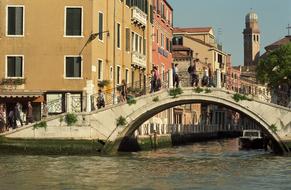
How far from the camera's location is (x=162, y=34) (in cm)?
4478

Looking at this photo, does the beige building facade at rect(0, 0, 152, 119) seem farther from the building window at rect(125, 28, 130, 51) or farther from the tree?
the tree

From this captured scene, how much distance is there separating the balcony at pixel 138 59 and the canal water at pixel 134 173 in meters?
11.1

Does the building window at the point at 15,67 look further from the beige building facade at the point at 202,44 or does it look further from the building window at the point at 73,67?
the beige building facade at the point at 202,44

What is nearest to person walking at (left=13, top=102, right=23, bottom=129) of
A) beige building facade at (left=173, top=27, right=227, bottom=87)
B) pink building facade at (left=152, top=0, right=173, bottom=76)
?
pink building facade at (left=152, top=0, right=173, bottom=76)

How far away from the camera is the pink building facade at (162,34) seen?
137ft

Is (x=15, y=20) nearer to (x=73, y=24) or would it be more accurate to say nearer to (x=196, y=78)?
(x=73, y=24)

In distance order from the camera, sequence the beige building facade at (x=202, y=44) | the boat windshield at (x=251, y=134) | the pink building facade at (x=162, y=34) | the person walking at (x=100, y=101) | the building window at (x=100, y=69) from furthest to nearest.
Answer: the beige building facade at (x=202, y=44), the pink building facade at (x=162, y=34), the boat windshield at (x=251, y=134), the building window at (x=100, y=69), the person walking at (x=100, y=101)

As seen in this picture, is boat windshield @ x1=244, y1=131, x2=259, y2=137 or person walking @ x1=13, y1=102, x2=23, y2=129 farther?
boat windshield @ x1=244, y1=131, x2=259, y2=137

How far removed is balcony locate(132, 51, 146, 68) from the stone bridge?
8925 millimetres

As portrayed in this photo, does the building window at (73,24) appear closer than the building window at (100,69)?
Yes

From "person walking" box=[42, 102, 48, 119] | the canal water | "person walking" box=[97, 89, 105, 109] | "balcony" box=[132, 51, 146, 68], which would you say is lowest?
the canal water

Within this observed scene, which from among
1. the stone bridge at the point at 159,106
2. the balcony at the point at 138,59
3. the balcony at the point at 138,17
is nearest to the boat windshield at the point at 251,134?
the balcony at the point at 138,59

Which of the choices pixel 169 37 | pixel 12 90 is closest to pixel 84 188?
pixel 12 90

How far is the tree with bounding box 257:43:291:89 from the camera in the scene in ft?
171
